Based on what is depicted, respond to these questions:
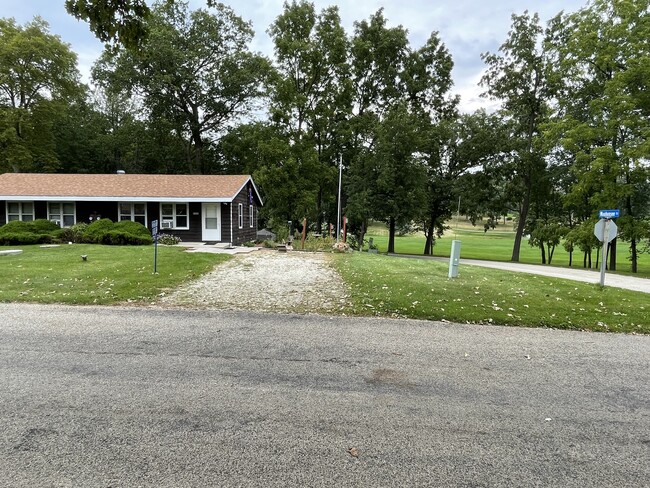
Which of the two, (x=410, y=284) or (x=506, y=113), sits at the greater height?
(x=506, y=113)

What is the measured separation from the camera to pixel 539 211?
3159 centimetres

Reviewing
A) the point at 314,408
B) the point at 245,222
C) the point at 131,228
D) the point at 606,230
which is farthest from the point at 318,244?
the point at 314,408

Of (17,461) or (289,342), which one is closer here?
(17,461)

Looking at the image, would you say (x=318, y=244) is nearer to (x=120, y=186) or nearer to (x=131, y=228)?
(x=131, y=228)

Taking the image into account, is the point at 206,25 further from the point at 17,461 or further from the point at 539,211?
the point at 17,461

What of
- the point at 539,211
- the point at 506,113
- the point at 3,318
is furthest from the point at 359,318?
the point at 539,211

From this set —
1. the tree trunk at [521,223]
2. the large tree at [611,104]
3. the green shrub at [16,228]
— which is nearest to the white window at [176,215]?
the green shrub at [16,228]

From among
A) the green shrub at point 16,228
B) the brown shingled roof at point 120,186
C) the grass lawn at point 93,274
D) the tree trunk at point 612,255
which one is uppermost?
the brown shingled roof at point 120,186

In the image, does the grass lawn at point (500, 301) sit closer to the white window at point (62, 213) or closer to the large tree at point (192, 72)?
the white window at point (62, 213)

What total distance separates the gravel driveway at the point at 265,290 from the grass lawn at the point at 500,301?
1.81 ft

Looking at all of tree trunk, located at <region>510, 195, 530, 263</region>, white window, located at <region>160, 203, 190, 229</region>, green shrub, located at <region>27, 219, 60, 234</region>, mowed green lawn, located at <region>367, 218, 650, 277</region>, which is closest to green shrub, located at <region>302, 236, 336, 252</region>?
white window, located at <region>160, 203, 190, 229</region>

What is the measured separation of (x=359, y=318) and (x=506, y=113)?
87.5ft

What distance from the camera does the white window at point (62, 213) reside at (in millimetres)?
19156

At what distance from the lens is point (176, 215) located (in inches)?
763
